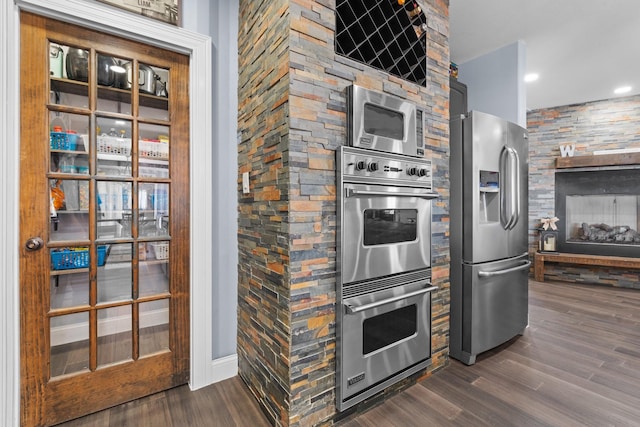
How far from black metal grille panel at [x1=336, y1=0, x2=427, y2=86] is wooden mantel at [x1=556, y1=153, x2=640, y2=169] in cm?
422

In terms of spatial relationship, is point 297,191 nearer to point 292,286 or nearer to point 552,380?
point 292,286

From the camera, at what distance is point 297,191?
1500 mm

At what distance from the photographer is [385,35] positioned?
6.22 feet

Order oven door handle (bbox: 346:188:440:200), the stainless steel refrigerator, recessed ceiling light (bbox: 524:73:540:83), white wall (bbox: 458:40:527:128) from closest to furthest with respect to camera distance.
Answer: oven door handle (bbox: 346:188:440:200), the stainless steel refrigerator, white wall (bbox: 458:40:527:128), recessed ceiling light (bbox: 524:73:540:83)

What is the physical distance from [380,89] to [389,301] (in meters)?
1.27

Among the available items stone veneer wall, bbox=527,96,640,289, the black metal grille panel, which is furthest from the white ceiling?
the black metal grille panel

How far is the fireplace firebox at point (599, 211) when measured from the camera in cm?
450

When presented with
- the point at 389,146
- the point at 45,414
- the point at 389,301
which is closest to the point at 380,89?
the point at 389,146

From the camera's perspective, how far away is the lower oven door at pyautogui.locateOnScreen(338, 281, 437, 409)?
5.29 ft

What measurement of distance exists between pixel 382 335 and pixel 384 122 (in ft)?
4.12

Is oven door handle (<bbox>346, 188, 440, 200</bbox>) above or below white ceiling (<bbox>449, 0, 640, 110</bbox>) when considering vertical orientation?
below

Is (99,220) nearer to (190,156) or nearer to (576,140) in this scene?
(190,156)

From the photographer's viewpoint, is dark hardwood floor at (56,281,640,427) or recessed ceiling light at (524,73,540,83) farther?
recessed ceiling light at (524,73,540,83)

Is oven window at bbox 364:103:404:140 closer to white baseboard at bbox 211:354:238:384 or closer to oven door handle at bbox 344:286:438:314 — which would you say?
oven door handle at bbox 344:286:438:314
